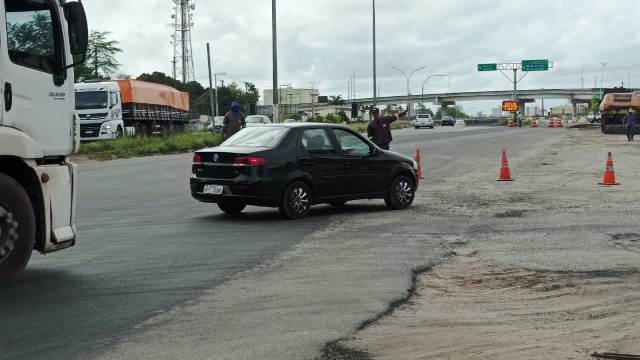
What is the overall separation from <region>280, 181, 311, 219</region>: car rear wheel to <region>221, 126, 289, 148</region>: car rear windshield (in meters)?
0.74

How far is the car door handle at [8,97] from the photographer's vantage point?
704cm

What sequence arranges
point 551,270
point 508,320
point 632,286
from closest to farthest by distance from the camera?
point 508,320, point 632,286, point 551,270

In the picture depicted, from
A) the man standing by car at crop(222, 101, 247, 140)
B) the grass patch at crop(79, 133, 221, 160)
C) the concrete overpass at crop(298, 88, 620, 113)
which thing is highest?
the concrete overpass at crop(298, 88, 620, 113)

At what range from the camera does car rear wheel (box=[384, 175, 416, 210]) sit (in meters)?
14.2

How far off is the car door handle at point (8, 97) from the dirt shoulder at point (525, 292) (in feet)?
11.9

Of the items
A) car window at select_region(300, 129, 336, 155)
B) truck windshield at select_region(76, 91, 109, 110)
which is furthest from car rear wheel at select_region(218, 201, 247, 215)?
truck windshield at select_region(76, 91, 109, 110)

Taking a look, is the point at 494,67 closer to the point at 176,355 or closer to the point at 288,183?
the point at 288,183

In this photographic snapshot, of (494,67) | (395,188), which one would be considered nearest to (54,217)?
(395,188)

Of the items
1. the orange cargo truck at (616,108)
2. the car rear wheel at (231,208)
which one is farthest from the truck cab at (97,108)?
the orange cargo truck at (616,108)

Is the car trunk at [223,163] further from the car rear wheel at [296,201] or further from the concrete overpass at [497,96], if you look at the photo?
A: the concrete overpass at [497,96]

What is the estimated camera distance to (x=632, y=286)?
7.41 meters

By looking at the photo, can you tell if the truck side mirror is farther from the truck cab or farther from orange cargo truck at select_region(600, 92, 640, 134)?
orange cargo truck at select_region(600, 92, 640, 134)

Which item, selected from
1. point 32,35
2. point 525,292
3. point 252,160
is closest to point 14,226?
point 32,35

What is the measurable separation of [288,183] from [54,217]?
5.20m
